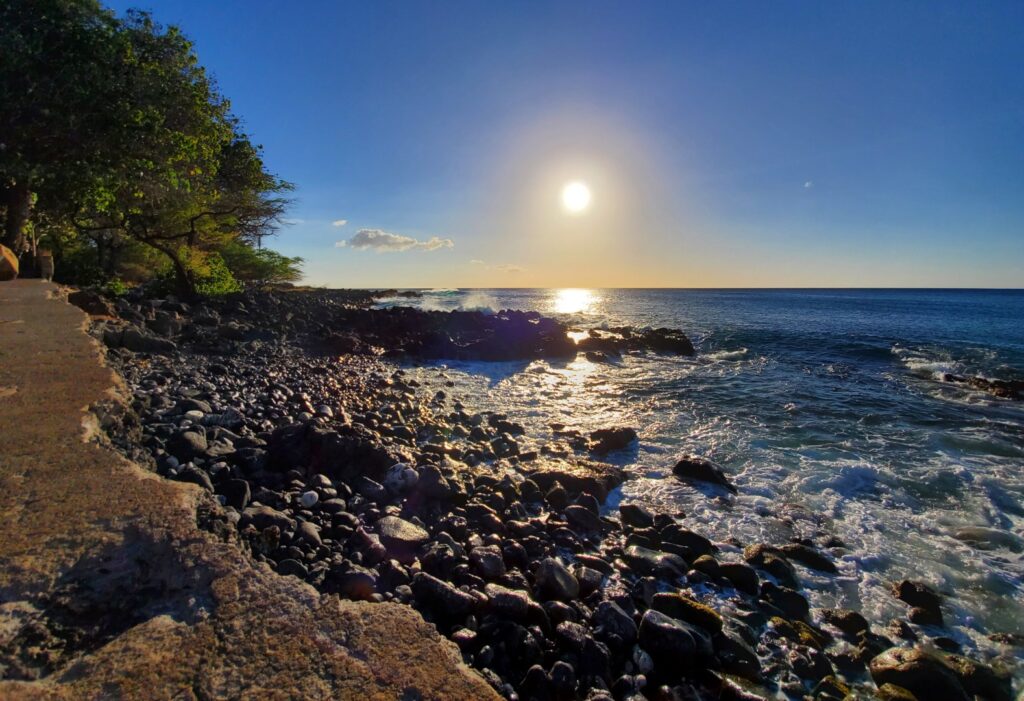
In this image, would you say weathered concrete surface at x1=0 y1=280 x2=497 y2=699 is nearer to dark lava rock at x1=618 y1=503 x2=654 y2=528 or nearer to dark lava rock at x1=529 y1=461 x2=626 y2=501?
dark lava rock at x1=618 y1=503 x2=654 y2=528

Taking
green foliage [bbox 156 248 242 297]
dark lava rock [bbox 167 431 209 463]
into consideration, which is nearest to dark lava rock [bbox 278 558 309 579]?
dark lava rock [bbox 167 431 209 463]

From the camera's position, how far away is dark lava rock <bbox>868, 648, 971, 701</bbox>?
3.42 m

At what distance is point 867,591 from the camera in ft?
15.3

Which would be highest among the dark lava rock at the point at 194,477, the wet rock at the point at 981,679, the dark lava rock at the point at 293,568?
the dark lava rock at the point at 194,477

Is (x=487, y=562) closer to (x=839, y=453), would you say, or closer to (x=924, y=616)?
A: (x=924, y=616)

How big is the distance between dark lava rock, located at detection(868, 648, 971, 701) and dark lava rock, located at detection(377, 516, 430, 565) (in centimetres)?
377

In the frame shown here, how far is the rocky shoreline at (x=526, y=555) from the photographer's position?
341 centimetres

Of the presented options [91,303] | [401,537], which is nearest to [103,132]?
[91,303]

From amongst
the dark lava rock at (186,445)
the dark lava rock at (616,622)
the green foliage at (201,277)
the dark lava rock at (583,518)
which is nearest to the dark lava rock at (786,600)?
the dark lava rock at (616,622)

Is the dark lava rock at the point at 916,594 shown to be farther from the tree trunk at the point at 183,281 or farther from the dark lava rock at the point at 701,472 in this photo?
the tree trunk at the point at 183,281

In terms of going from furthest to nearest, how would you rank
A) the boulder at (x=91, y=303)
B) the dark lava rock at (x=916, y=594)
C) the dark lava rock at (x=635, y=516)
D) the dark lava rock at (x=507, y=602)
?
the boulder at (x=91, y=303) < the dark lava rock at (x=635, y=516) < the dark lava rock at (x=916, y=594) < the dark lava rock at (x=507, y=602)

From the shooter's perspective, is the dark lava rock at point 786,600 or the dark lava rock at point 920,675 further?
the dark lava rock at point 786,600

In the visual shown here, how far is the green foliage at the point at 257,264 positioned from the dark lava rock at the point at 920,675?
46818mm

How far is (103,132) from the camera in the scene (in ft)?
39.7
